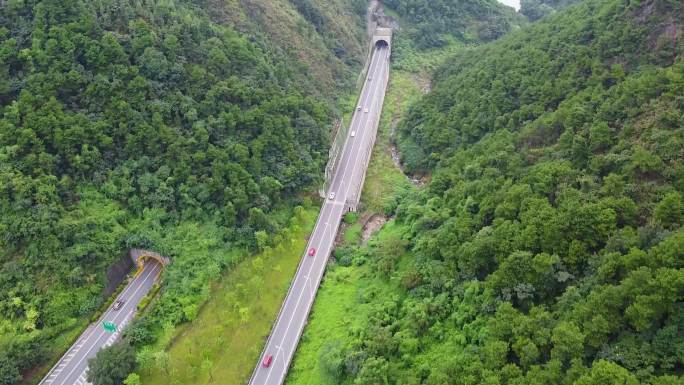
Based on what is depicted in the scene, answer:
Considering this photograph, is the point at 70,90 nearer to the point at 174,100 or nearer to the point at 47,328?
the point at 174,100

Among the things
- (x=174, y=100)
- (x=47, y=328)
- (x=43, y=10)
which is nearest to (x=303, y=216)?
(x=174, y=100)

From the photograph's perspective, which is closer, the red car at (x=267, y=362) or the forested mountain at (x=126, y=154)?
the red car at (x=267, y=362)

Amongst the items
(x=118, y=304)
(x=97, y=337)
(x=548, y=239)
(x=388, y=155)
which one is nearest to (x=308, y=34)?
(x=388, y=155)

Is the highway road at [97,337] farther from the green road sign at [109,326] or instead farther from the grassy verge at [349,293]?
the grassy verge at [349,293]

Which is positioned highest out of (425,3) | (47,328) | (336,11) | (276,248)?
(425,3)

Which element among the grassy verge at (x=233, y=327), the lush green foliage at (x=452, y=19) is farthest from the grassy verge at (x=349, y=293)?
the lush green foliage at (x=452, y=19)

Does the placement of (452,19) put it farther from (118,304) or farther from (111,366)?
(111,366)
